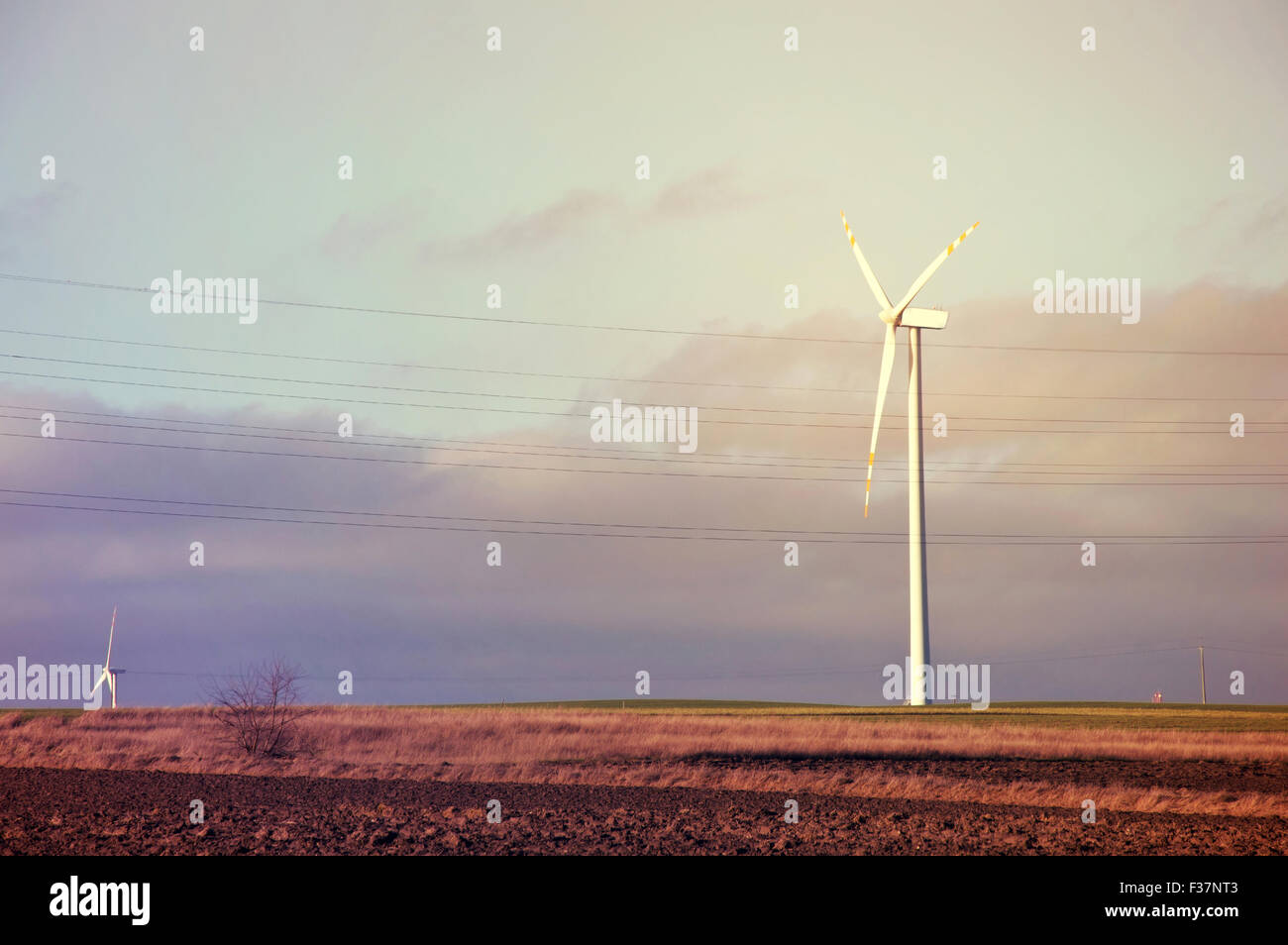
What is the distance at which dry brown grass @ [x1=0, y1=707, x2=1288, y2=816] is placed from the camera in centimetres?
3572

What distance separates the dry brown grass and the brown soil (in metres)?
3.75

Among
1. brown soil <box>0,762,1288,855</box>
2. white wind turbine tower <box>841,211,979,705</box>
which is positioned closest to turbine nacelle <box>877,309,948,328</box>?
white wind turbine tower <box>841,211,979,705</box>

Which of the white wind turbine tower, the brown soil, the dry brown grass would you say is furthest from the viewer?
the white wind turbine tower

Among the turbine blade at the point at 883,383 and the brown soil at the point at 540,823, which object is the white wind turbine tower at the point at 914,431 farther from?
the brown soil at the point at 540,823

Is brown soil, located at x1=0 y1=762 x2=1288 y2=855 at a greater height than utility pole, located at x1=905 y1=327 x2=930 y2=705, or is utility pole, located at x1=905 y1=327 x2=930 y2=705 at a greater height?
utility pole, located at x1=905 y1=327 x2=930 y2=705

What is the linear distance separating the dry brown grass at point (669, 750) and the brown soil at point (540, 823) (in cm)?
375

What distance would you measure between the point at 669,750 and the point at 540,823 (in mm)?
24672

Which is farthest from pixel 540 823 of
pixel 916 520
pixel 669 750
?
pixel 916 520

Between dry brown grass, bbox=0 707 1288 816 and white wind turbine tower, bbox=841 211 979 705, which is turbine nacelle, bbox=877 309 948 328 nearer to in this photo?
white wind turbine tower, bbox=841 211 979 705

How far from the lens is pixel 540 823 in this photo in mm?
25469

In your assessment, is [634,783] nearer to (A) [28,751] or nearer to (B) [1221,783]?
(B) [1221,783]
